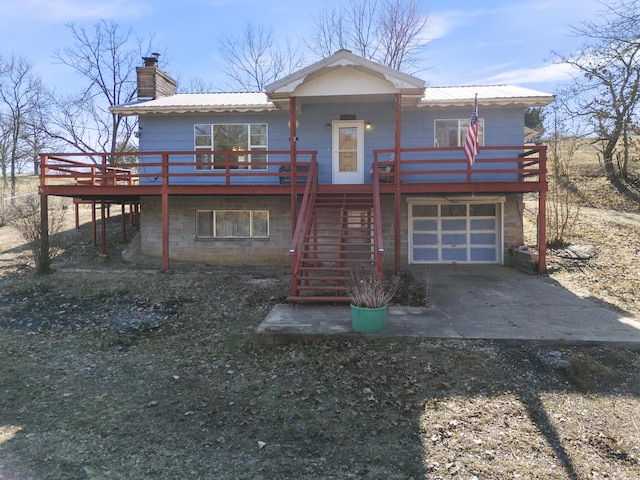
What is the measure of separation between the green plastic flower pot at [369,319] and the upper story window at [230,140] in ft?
26.4

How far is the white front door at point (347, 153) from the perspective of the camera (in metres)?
13.1

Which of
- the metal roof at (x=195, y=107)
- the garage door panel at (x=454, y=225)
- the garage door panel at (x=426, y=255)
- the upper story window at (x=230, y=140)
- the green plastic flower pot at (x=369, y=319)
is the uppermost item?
the metal roof at (x=195, y=107)

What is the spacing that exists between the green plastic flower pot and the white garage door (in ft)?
23.1

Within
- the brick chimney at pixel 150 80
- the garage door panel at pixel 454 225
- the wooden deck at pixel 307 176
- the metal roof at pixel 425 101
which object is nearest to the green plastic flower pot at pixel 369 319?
the wooden deck at pixel 307 176

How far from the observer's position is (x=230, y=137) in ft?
44.3

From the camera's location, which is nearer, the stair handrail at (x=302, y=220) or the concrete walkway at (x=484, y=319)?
the concrete walkway at (x=484, y=319)

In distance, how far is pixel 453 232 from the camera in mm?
13352

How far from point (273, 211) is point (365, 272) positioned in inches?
207

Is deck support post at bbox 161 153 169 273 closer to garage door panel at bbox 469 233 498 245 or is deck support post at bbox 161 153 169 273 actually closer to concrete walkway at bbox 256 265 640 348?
concrete walkway at bbox 256 265 640 348

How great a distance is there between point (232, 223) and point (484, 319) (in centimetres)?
859

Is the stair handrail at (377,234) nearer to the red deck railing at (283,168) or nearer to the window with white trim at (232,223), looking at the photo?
the red deck railing at (283,168)

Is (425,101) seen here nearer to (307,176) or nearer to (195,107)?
(307,176)

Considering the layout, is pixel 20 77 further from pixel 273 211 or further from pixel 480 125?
pixel 480 125

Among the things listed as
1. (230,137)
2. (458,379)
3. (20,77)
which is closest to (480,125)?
(230,137)
